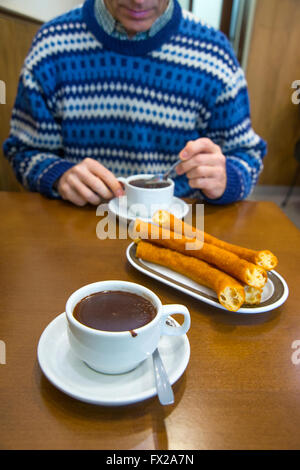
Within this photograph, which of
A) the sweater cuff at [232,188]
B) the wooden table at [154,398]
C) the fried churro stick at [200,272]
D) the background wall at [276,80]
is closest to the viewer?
the wooden table at [154,398]

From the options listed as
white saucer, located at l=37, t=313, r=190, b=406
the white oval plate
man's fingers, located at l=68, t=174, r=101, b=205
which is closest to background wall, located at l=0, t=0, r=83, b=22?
man's fingers, located at l=68, t=174, r=101, b=205

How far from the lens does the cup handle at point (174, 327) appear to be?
1.43 feet

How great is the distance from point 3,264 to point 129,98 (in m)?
0.74

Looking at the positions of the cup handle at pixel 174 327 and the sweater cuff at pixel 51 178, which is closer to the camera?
the cup handle at pixel 174 327

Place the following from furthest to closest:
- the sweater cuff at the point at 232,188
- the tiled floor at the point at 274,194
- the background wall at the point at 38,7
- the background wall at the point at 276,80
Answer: the tiled floor at the point at 274,194 → the background wall at the point at 276,80 → the background wall at the point at 38,7 → the sweater cuff at the point at 232,188

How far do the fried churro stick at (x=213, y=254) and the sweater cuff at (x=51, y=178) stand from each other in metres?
0.41

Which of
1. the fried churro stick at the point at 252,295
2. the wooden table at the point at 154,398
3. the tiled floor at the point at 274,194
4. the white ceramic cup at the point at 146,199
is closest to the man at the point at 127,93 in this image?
the white ceramic cup at the point at 146,199

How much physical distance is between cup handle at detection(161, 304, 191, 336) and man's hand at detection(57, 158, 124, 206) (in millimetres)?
561

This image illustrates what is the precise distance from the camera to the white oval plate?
552 mm

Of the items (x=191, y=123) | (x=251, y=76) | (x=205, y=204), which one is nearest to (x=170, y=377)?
(x=205, y=204)

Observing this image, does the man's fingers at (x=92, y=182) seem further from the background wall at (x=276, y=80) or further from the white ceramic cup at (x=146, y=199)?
the background wall at (x=276, y=80)

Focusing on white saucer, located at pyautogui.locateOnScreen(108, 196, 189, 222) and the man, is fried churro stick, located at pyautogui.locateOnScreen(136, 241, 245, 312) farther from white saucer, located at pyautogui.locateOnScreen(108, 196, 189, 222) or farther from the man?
the man

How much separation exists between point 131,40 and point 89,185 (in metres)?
0.53

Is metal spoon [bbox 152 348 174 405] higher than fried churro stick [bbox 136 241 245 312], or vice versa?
fried churro stick [bbox 136 241 245 312]
